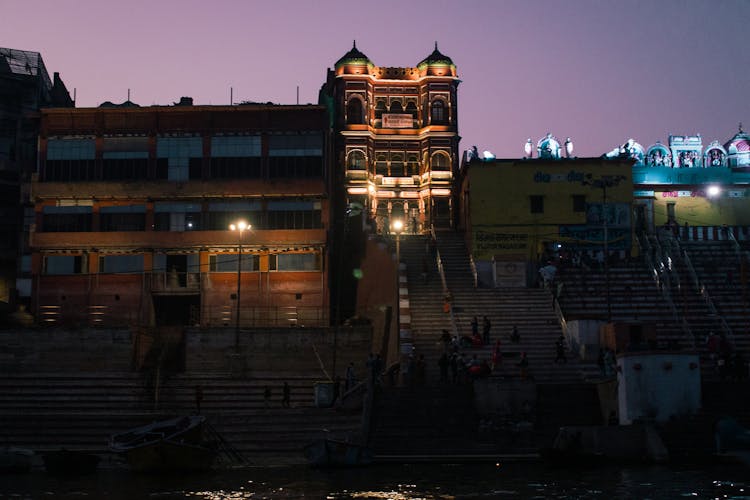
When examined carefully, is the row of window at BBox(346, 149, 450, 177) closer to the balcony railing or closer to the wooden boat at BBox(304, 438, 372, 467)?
the balcony railing

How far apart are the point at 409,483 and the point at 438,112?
169 ft

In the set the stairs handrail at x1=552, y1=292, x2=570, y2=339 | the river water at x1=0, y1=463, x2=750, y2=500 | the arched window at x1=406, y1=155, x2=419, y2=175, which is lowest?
the river water at x1=0, y1=463, x2=750, y2=500

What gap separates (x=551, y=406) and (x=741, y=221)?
35.0m

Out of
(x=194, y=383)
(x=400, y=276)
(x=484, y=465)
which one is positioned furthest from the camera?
(x=400, y=276)

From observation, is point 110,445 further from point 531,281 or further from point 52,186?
point 52,186

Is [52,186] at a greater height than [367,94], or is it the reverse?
[367,94]

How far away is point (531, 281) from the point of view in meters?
56.2

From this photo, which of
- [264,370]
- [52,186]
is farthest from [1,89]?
[264,370]

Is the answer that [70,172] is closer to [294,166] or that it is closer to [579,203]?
[294,166]

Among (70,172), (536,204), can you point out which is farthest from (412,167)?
(70,172)

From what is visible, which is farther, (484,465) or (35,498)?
(484,465)

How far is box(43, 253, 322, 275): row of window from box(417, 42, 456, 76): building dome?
2159 cm

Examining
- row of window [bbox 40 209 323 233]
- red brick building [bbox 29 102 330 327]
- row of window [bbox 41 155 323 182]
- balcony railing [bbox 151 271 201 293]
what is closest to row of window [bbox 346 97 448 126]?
red brick building [bbox 29 102 330 327]

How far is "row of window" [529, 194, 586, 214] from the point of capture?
199ft
